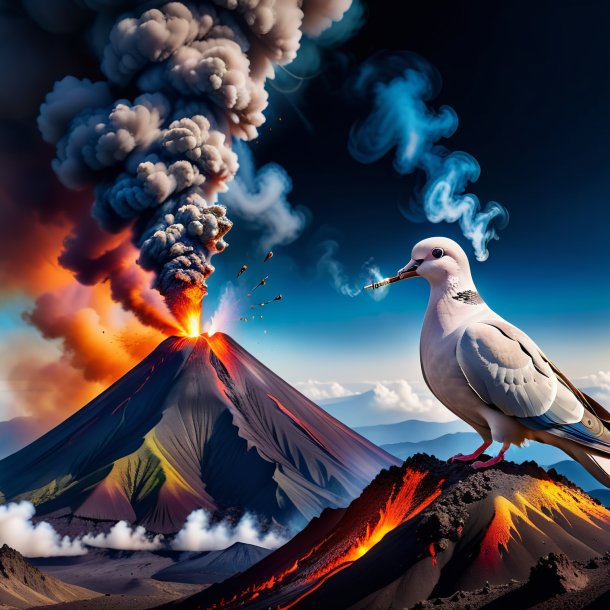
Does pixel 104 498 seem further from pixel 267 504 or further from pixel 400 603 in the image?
pixel 400 603

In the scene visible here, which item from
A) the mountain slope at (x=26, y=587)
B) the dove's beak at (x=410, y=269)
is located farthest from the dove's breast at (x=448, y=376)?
the mountain slope at (x=26, y=587)

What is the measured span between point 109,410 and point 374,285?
74.6 ft

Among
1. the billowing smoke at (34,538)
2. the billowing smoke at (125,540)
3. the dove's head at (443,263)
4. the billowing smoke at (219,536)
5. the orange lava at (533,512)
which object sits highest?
the billowing smoke at (34,538)

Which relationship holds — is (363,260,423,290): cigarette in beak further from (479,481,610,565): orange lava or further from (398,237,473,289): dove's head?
(479,481,610,565): orange lava

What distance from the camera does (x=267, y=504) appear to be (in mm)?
23328

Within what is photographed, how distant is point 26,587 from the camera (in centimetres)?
1542

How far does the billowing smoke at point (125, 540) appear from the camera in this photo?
73.5 feet

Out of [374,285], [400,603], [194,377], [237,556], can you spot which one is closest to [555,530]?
[400,603]

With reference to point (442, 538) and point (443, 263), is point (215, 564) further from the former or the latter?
point (443, 263)

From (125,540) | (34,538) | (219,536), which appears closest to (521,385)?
(219,536)

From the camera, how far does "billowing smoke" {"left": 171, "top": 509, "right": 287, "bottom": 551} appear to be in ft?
72.3

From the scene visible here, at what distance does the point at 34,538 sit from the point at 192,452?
6467mm

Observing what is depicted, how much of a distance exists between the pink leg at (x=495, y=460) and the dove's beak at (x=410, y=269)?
2.04 meters

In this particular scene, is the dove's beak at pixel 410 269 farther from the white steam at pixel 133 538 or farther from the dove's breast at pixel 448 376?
the white steam at pixel 133 538
